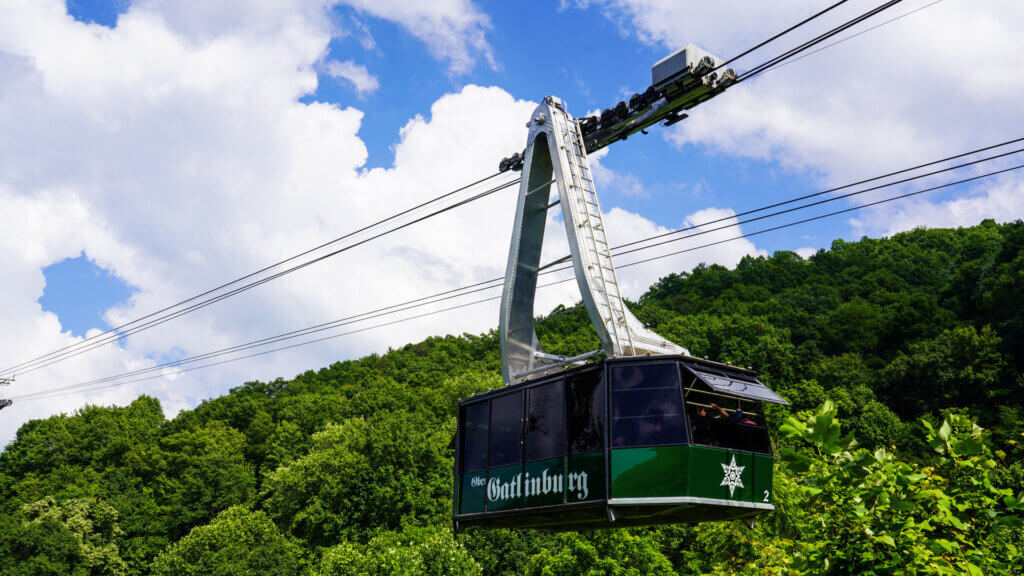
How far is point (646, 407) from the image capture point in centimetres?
1120

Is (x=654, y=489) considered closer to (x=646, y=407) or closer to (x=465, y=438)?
(x=646, y=407)

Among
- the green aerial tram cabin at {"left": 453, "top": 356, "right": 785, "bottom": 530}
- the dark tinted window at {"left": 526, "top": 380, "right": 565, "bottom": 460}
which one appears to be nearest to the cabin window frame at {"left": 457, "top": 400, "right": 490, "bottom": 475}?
the green aerial tram cabin at {"left": 453, "top": 356, "right": 785, "bottom": 530}

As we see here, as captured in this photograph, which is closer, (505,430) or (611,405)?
(611,405)

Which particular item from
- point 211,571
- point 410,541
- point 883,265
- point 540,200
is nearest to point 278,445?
point 211,571

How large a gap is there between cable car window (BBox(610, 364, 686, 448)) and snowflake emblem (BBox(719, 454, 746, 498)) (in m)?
1.07

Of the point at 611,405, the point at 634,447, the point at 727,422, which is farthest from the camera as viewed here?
the point at 727,422

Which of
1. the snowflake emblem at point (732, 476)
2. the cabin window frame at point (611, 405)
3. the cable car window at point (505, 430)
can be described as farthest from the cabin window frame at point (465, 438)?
the snowflake emblem at point (732, 476)

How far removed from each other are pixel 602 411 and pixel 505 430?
228cm

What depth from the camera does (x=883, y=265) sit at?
272 ft

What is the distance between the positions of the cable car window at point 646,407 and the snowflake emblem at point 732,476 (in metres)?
1.07

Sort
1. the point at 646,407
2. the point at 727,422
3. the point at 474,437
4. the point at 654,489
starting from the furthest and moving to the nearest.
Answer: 1. the point at 474,437
2. the point at 727,422
3. the point at 646,407
4. the point at 654,489

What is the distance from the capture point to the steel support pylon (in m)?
13.1

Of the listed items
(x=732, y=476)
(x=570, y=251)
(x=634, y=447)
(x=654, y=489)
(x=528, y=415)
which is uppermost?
(x=570, y=251)

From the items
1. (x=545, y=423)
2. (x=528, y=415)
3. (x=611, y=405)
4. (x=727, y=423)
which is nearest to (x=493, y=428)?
(x=528, y=415)
